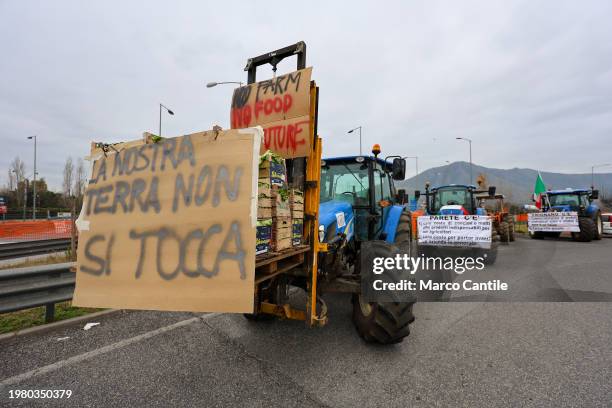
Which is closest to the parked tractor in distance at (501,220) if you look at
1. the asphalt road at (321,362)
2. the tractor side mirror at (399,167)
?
the asphalt road at (321,362)

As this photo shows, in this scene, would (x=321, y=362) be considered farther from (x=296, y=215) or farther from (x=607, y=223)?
(x=607, y=223)

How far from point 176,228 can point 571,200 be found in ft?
61.1

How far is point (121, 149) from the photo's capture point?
240 centimetres

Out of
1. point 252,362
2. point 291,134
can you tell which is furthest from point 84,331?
point 291,134

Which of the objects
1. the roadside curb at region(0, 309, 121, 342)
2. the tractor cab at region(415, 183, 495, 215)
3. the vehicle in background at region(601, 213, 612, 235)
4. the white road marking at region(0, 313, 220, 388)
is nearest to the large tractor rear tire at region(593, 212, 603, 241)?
the vehicle in background at region(601, 213, 612, 235)

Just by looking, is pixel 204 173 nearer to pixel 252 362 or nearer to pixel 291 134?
pixel 291 134

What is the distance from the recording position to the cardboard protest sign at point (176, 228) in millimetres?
1951

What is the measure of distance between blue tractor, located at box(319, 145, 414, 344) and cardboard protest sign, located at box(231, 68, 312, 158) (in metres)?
1.09

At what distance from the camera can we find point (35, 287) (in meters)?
3.88

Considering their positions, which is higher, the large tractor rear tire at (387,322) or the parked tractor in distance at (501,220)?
the parked tractor in distance at (501,220)

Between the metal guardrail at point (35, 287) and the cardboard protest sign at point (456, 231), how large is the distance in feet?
25.1

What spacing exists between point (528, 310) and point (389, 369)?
10.1 ft

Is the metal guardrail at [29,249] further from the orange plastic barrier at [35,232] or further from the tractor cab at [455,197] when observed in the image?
the tractor cab at [455,197]

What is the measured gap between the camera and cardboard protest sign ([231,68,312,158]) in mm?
2867
